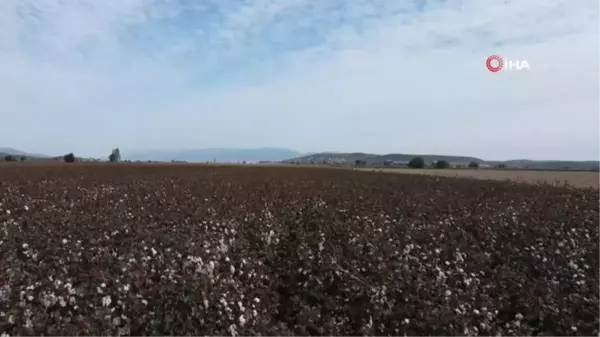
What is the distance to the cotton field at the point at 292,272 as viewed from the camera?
5.69 meters

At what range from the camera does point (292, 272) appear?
25.8ft

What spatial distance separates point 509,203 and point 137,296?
1030 cm

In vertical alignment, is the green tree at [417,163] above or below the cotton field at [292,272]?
above

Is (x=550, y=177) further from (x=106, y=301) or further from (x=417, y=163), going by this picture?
(x=417, y=163)

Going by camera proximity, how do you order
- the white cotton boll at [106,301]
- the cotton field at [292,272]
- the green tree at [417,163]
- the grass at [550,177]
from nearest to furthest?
1. the white cotton boll at [106,301]
2. the cotton field at [292,272]
3. the grass at [550,177]
4. the green tree at [417,163]

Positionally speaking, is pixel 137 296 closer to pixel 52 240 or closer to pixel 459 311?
pixel 52 240

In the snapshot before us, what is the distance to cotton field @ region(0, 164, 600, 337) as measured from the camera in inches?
224

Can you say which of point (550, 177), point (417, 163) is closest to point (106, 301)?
point (550, 177)

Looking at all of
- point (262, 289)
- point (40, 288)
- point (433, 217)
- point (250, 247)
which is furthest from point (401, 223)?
point (40, 288)

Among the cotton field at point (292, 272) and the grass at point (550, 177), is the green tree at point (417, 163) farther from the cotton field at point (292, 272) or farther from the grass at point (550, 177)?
the cotton field at point (292, 272)

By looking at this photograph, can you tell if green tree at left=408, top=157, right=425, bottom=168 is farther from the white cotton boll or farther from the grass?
the white cotton boll

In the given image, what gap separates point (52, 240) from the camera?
7.64m

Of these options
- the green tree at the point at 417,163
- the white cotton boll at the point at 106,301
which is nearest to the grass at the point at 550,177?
the white cotton boll at the point at 106,301

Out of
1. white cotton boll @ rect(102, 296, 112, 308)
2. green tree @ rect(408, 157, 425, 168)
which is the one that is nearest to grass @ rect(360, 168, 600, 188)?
white cotton boll @ rect(102, 296, 112, 308)
